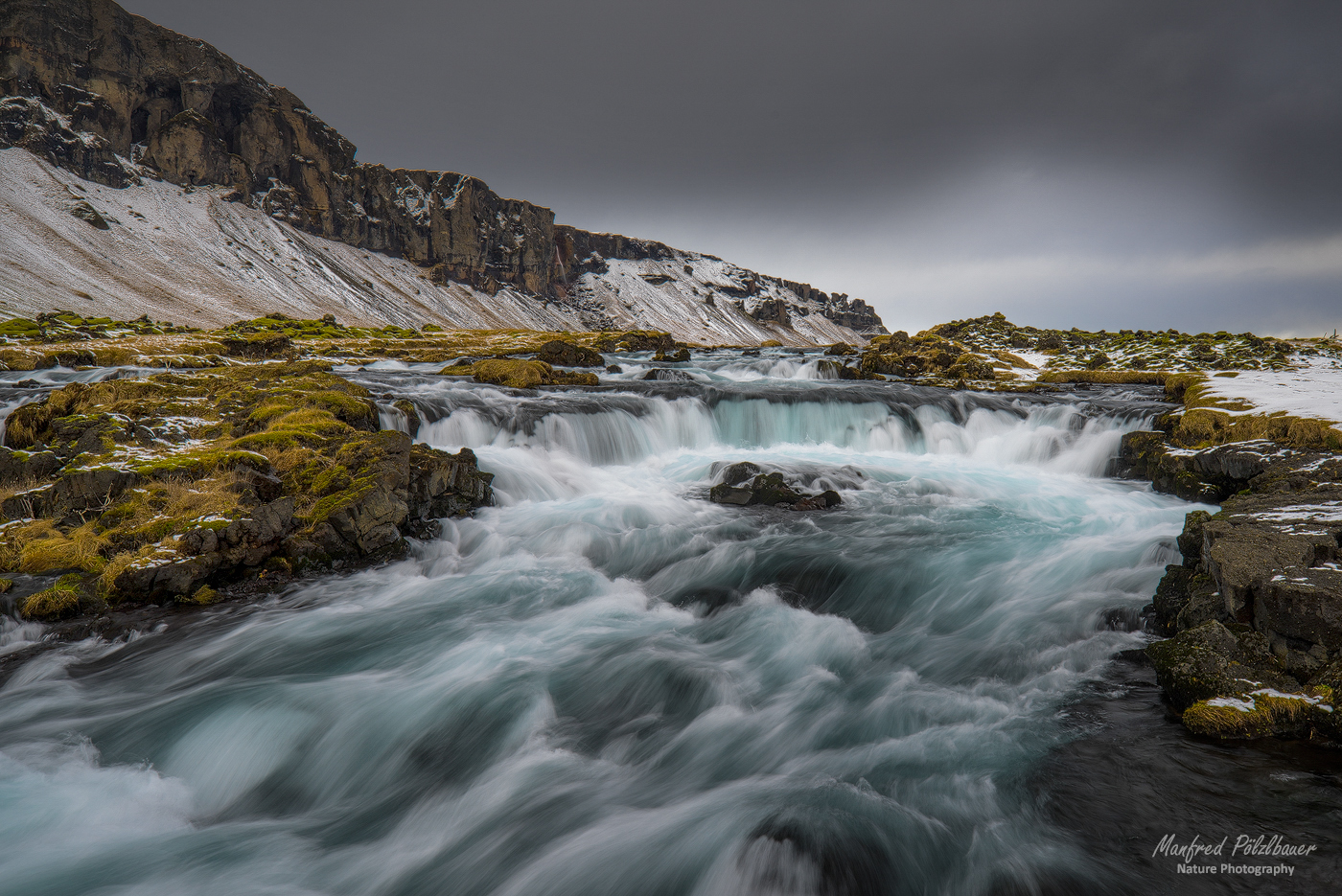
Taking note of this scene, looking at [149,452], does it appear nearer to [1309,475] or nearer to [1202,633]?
[1202,633]

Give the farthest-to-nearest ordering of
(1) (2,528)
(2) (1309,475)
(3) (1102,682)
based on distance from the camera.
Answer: (2) (1309,475)
(1) (2,528)
(3) (1102,682)

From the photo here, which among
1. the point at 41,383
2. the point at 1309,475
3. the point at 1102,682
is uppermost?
the point at 41,383

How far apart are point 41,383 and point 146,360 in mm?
7565

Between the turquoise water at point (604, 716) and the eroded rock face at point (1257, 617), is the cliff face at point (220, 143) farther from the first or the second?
the eroded rock face at point (1257, 617)

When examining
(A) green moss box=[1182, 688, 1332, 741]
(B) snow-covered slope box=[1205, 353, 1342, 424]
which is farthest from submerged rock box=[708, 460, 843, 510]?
(B) snow-covered slope box=[1205, 353, 1342, 424]

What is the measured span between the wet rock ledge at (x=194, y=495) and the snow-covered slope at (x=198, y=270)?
220ft

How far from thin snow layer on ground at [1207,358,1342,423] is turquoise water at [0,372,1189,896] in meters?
3.78

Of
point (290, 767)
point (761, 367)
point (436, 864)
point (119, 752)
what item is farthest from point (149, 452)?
point (761, 367)

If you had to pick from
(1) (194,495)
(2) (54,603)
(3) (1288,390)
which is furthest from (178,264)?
(3) (1288,390)

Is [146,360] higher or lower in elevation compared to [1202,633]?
higher

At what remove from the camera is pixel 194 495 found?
8.28 meters

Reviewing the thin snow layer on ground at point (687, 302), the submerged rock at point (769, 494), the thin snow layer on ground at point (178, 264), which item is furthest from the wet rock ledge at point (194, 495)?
the thin snow layer on ground at point (687, 302)

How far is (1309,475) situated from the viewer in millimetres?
8320

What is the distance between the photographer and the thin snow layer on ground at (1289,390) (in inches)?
482
